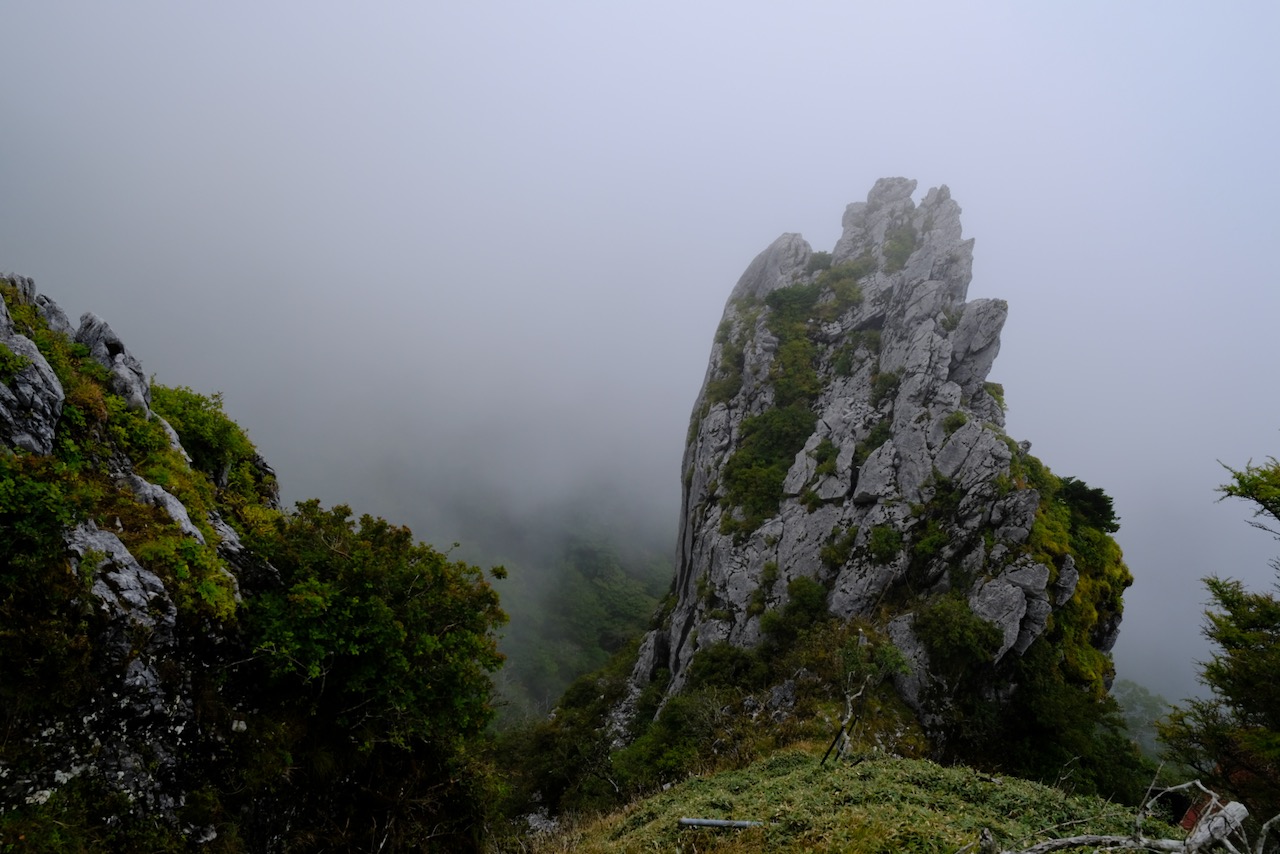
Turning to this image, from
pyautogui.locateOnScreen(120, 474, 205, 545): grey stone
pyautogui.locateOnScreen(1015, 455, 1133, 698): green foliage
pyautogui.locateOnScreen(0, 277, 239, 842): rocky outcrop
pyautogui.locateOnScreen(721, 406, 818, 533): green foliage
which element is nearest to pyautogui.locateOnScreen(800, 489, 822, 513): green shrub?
pyautogui.locateOnScreen(721, 406, 818, 533): green foliage

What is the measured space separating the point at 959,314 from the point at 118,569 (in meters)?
43.6

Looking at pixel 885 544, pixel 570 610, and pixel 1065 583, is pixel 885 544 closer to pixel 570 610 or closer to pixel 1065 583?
pixel 1065 583

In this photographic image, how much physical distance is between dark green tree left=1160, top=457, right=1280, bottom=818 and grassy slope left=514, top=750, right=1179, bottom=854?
8010mm

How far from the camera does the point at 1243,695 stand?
15008 millimetres

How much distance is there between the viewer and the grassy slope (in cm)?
800

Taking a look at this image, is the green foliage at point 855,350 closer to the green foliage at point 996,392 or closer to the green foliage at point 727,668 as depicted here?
the green foliage at point 996,392

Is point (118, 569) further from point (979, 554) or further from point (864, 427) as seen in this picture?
point (864, 427)

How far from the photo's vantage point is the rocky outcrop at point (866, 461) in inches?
1011

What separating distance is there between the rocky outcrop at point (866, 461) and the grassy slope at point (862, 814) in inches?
495

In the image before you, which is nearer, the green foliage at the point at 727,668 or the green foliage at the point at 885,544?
the green foliage at the point at 727,668

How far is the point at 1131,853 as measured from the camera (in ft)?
21.5

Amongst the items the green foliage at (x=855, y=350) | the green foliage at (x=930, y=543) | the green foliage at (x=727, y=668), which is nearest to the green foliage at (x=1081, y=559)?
the green foliage at (x=930, y=543)

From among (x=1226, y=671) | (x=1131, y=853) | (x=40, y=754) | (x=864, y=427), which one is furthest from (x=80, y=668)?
(x=864, y=427)

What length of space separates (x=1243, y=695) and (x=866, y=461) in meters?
18.2
